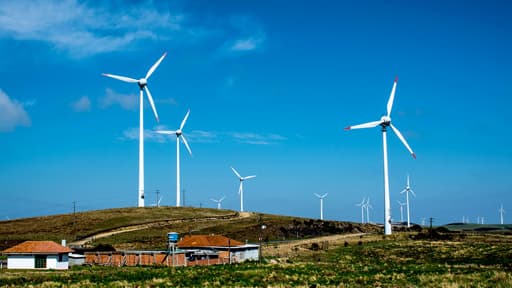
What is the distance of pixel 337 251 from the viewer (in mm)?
78688

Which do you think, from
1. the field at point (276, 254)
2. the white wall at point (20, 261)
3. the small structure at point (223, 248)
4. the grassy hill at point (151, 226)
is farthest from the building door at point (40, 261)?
the grassy hill at point (151, 226)

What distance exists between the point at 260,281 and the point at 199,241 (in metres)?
28.4

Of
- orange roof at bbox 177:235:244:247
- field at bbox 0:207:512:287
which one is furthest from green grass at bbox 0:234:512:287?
orange roof at bbox 177:235:244:247

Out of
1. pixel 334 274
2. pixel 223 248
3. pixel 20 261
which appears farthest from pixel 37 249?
pixel 334 274

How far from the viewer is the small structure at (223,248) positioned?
69.2 meters

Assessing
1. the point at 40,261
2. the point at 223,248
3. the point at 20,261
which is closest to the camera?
the point at 20,261

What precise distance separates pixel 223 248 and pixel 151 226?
49.3m

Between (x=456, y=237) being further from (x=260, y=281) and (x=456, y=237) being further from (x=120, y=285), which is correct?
(x=120, y=285)

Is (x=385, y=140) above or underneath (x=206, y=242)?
above

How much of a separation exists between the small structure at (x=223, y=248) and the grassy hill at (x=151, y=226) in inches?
639

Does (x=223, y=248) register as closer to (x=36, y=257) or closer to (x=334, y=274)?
(x=36, y=257)

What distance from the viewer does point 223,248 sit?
2800 inches

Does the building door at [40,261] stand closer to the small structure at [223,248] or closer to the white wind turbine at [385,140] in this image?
the small structure at [223,248]

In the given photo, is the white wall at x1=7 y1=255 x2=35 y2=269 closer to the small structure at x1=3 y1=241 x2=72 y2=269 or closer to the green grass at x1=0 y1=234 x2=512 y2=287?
the small structure at x1=3 y1=241 x2=72 y2=269
